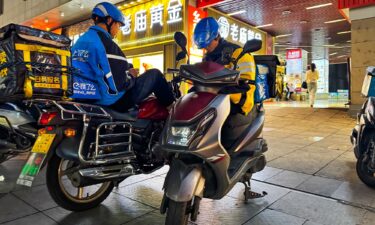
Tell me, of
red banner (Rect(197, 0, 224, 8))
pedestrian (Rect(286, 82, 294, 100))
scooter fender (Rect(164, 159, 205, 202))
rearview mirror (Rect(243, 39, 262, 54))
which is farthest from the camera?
pedestrian (Rect(286, 82, 294, 100))

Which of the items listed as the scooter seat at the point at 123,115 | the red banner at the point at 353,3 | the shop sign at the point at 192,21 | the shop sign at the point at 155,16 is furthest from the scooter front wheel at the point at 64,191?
the red banner at the point at 353,3

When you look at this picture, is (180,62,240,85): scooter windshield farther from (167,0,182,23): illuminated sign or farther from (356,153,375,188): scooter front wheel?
(167,0,182,23): illuminated sign

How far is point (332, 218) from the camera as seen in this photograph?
8.63 feet

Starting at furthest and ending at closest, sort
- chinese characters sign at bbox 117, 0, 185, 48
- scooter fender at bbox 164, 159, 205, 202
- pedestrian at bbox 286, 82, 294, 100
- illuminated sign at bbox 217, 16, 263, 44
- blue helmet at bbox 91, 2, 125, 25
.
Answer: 1. pedestrian at bbox 286, 82, 294, 100
2. illuminated sign at bbox 217, 16, 263, 44
3. chinese characters sign at bbox 117, 0, 185, 48
4. blue helmet at bbox 91, 2, 125, 25
5. scooter fender at bbox 164, 159, 205, 202

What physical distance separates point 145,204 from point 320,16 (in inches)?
520

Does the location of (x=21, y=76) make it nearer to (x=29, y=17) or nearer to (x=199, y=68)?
(x=199, y=68)

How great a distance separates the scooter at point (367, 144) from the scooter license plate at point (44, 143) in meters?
3.33

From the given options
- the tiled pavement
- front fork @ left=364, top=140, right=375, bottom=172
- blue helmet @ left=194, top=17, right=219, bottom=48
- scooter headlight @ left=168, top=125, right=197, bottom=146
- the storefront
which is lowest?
the tiled pavement

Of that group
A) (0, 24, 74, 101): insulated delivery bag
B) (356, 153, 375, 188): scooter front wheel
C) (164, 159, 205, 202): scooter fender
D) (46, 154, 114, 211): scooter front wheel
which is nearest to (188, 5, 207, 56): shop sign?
(356, 153, 375, 188): scooter front wheel

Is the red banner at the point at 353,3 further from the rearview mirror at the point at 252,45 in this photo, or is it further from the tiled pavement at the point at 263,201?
the rearview mirror at the point at 252,45

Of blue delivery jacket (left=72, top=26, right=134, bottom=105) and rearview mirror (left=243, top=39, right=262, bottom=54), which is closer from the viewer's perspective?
rearview mirror (left=243, top=39, right=262, bottom=54)

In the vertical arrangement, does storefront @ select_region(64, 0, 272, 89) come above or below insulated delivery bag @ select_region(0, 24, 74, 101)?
above

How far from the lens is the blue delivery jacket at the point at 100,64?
8.46ft

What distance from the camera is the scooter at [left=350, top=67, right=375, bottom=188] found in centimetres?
340
